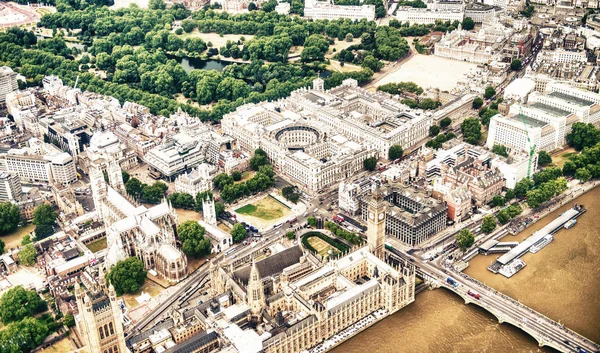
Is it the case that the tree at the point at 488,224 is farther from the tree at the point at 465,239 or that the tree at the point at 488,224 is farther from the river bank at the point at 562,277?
the tree at the point at 465,239

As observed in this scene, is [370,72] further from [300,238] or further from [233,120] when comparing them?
[300,238]

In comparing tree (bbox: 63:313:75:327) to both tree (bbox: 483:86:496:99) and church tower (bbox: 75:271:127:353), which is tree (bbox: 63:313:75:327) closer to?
church tower (bbox: 75:271:127:353)

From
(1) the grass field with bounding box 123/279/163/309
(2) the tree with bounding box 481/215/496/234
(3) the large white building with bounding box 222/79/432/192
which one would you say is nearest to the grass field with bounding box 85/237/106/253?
(1) the grass field with bounding box 123/279/163/309

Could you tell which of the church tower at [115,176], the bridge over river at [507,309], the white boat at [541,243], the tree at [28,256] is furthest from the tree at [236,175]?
the white boat at [541,243]

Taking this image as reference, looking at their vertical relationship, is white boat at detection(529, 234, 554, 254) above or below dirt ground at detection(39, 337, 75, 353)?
above

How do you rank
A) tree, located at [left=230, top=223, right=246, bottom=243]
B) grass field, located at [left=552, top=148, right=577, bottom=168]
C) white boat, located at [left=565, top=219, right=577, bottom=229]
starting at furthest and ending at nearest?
grass field, located at [left=552, top=148, right=577, bottom=168]
white boat, located at [left=565, top=219, right=577, bottom=229]
tree, located at [left=230, top=223, right=246, bottom=243]

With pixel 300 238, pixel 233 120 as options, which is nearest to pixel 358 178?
pixel 300 238

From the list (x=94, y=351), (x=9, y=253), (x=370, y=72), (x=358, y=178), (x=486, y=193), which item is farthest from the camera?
(x=370, y=72)
